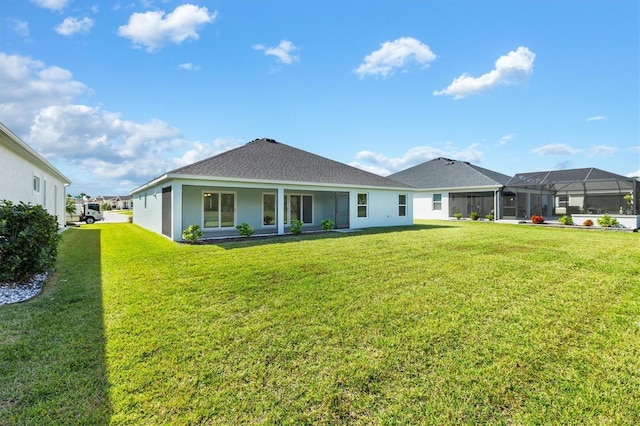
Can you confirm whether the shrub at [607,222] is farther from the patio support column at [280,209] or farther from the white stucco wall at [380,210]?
the patio support column at [280,209]

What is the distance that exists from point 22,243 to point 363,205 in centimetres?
1409

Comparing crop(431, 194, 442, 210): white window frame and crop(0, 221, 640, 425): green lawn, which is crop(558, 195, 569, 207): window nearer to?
crop(431, 194, 442, 210): white window frame

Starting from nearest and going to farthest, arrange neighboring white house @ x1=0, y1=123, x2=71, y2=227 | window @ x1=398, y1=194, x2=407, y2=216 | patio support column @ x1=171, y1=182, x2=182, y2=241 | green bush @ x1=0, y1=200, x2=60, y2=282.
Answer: green bush @ x1=0, y1=200, x2=60, y2=282
neighboring white house @ x1=0, y1=123, x2=71, y2=227
patio support column @ x1=171, y1=182, x2=182, y2=241
window @ x1=398, y1=194, x2=407, y2=216

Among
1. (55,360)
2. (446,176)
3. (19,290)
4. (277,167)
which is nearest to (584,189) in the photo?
(446,176)

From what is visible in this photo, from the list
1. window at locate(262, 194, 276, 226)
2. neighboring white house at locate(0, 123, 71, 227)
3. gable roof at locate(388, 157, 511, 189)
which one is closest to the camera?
neighboring white house at locate(0, 123, 71, 227)

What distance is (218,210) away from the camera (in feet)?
48.0

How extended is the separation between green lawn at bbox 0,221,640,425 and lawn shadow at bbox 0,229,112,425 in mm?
17

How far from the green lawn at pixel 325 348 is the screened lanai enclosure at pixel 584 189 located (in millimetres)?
17261

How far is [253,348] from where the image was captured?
3.38 m

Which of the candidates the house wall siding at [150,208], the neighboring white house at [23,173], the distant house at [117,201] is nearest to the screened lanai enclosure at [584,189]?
the house wall siding at [150,208]

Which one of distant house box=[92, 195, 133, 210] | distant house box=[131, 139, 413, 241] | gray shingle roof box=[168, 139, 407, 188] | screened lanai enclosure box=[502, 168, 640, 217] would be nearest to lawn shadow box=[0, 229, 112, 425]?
distant house box=[131, 139, 413, 241]

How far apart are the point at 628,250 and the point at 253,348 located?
12.4m

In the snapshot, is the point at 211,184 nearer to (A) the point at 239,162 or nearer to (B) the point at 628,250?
(A) the point at 239,162

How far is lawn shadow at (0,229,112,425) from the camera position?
7.86ft
